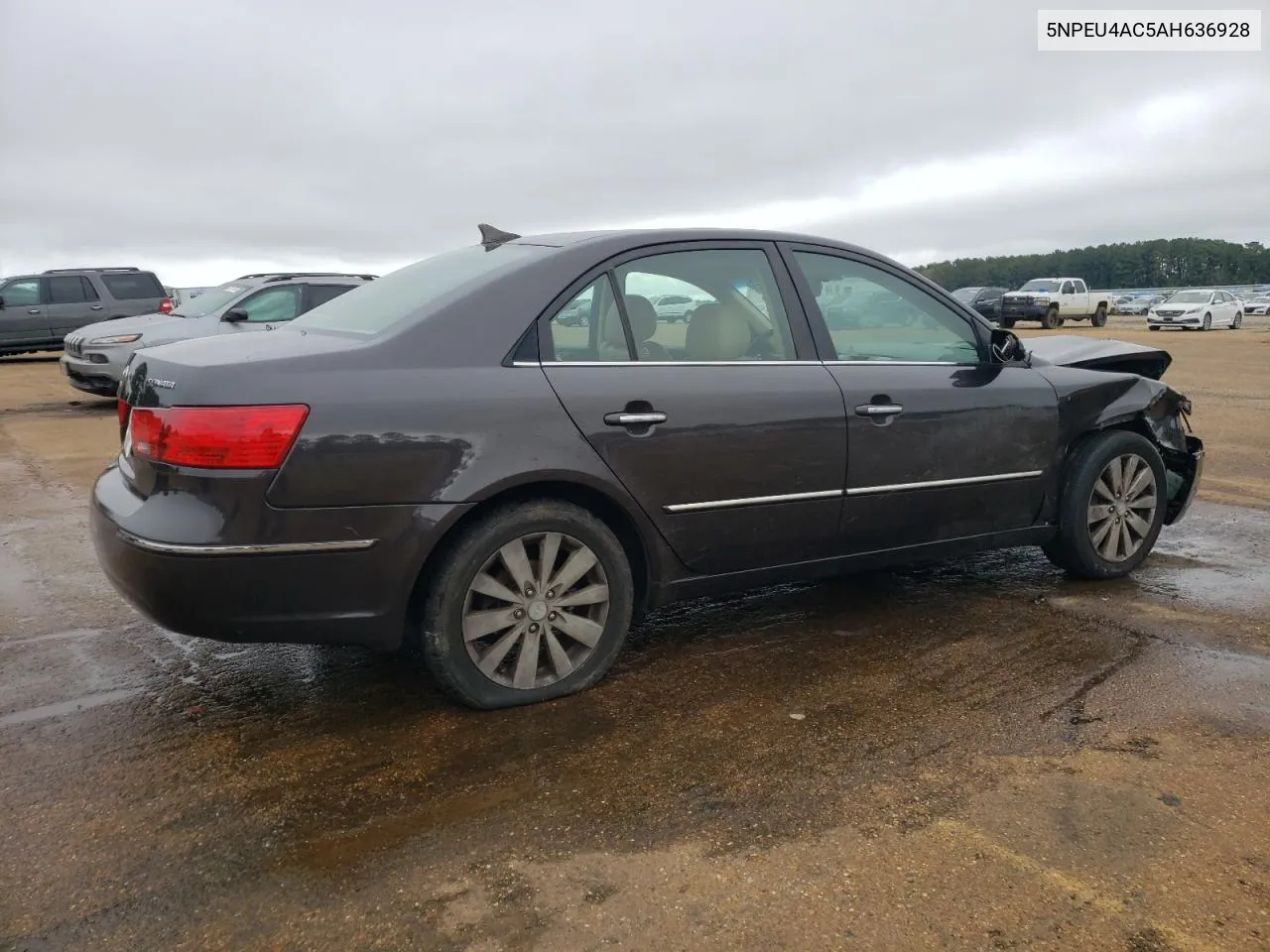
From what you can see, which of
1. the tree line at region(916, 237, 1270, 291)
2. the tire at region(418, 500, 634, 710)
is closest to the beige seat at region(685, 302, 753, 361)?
the tire at region(418, 500, 634, 710)

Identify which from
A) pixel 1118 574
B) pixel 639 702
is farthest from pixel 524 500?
pixel 1118 574

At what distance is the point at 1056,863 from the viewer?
2.45m

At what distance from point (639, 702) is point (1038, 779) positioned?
128 cm

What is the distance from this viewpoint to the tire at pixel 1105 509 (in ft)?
15.2

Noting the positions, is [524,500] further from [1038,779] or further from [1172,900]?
[1172,900]

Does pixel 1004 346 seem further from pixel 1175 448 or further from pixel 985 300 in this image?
pixel 985 300

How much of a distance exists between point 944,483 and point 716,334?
118 cm

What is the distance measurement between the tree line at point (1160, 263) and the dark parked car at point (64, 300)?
86.5 metres

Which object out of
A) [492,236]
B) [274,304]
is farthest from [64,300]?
[492,236]

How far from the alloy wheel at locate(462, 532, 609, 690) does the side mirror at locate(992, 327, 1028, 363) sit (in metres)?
2.16

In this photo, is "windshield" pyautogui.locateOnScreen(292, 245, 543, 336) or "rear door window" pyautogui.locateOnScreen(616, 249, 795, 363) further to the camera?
"rear door window" pyautogui.locateOnScreen(616, 249, 795, 363)

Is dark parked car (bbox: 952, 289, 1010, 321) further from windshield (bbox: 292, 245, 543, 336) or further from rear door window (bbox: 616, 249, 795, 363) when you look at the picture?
windshield (bbox: 292, 245, 543, 336)

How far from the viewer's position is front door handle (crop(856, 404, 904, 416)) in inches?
153

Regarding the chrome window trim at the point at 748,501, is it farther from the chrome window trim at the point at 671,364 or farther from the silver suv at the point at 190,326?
the silver suv at the point at 190,326
